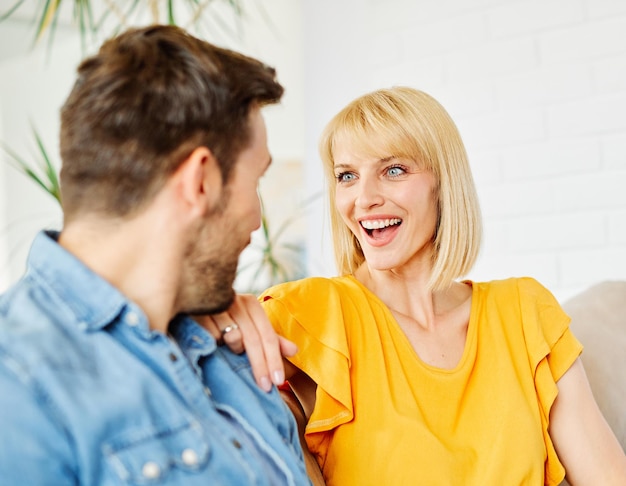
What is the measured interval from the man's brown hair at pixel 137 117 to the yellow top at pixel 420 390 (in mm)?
562

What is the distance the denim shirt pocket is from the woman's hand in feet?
0.80

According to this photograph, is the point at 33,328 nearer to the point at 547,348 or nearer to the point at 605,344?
the point at 547,348

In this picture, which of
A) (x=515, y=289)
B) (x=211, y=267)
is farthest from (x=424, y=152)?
(x=211, y=267)

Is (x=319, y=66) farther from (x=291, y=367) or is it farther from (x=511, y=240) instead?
(x=291, y=367)

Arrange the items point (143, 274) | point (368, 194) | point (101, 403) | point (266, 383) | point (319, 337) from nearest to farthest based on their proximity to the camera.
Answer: point (101, 403)
point (143, 274)
point (266, 383)
point (319, 337)
point (368, 194)

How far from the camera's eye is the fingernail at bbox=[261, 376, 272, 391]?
3.94 ft

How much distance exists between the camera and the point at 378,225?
65.6 inches

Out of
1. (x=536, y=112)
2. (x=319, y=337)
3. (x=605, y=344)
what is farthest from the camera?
(x=536, y=112)

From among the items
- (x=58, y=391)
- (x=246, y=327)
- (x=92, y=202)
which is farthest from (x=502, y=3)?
(x=58, y=391)

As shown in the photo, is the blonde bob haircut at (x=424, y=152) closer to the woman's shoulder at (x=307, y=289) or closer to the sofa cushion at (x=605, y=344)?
the woman's shoulder at (x=307, y=289)

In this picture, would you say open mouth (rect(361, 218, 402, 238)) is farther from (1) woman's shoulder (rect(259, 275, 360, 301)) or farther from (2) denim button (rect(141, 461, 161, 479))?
(2) denim button (rect(141, 461, 161, 479))

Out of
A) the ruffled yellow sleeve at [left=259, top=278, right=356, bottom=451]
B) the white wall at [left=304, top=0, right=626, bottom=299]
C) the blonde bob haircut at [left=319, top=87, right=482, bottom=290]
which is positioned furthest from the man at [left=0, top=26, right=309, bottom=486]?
the white wall at [left=304, top=0, right=626, bottom=299]

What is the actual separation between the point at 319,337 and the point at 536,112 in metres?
1.73

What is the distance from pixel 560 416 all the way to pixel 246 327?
723 mm
